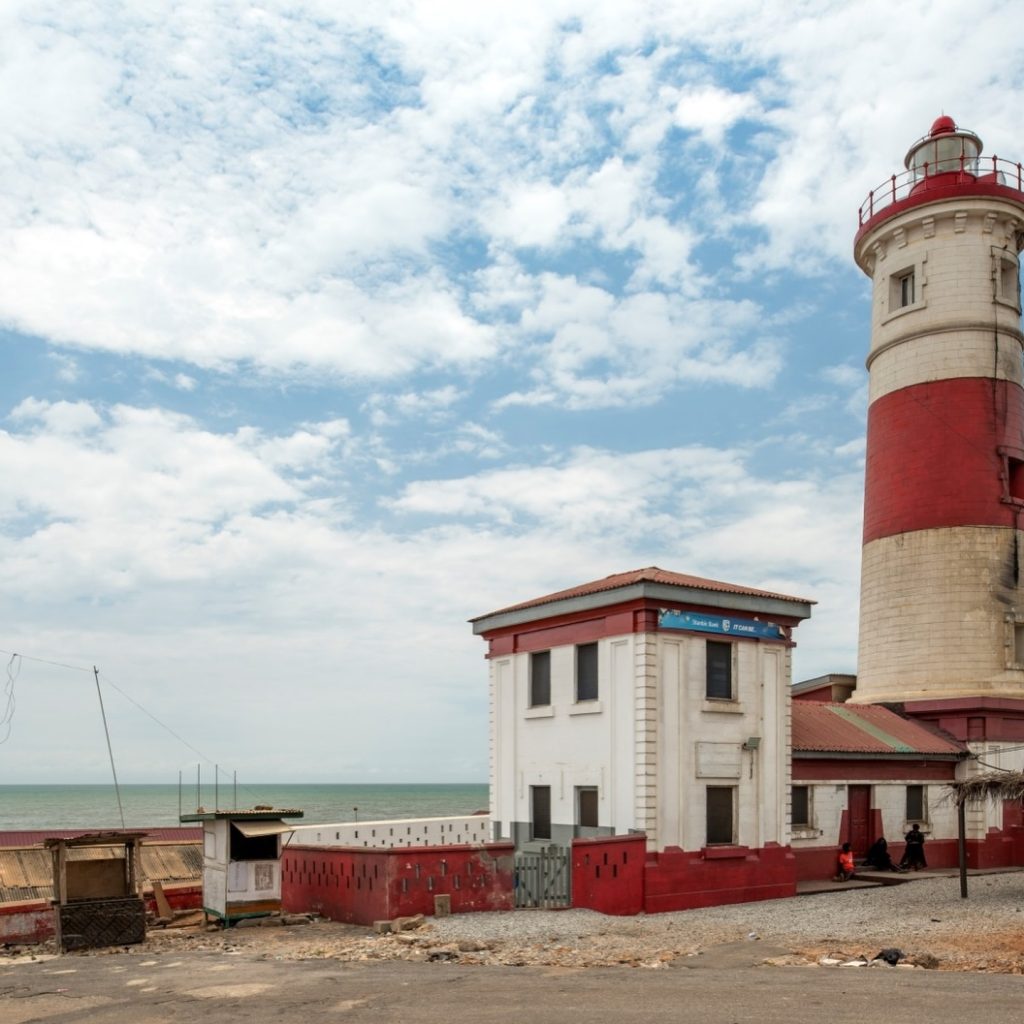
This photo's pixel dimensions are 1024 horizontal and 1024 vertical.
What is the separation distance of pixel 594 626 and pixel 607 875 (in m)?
5.34

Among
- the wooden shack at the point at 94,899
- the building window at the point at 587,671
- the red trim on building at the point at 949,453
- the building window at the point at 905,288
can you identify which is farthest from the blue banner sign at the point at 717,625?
the building window at the point at 905,288

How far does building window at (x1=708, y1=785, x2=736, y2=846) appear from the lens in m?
24.5

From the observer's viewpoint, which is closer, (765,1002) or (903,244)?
(765,1002)

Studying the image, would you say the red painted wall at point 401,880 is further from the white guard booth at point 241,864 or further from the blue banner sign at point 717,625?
the blue banner sign at point 717,625

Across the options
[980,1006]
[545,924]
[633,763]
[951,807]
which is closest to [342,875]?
[545,924]

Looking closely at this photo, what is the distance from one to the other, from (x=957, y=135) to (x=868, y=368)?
7.59m

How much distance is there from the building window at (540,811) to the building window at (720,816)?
3.80 m

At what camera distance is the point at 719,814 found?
80.7 feet

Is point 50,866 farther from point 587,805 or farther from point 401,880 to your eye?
point 587,805

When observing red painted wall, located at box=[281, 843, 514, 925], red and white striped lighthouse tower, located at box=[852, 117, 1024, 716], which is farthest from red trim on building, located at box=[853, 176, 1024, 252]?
red painted wall, located at box=[281, 843, 514, 925]

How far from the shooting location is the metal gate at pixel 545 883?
880 inches

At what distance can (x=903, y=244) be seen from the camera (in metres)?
35.0

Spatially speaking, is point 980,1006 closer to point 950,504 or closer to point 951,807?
point 951,807

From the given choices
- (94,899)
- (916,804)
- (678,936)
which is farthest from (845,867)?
(94,899)
